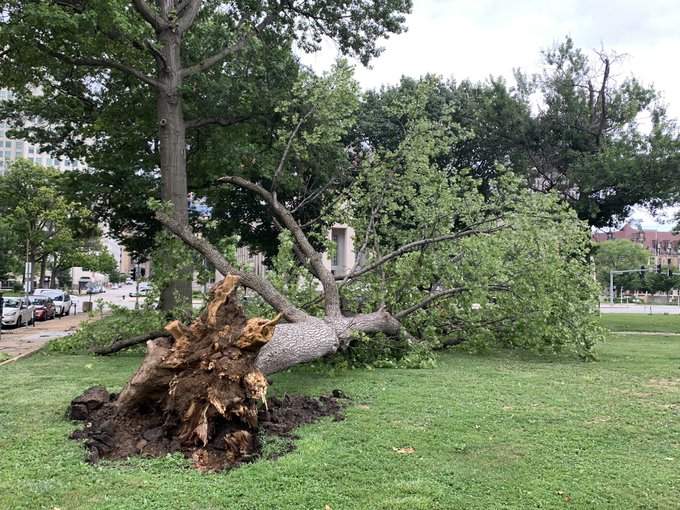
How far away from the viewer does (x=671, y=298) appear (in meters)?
72.8

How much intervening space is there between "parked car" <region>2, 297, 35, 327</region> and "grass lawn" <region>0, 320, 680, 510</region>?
596 inches

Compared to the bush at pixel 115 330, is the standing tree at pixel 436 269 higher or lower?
higher

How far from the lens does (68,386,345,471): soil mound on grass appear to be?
4340 millimetres

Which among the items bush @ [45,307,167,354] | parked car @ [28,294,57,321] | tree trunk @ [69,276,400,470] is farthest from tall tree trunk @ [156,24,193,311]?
parked car @ [28,294,57,321]

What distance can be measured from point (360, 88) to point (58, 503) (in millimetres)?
8597

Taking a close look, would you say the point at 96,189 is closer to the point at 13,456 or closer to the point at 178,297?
the point at 178,297

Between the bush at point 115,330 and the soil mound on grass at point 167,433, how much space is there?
4.60m

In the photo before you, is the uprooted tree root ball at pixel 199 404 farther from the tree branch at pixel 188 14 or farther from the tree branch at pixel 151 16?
the tree branch at pixel 188 14

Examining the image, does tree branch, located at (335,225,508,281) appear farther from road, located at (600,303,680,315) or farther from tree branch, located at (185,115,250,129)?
road, located at (600,303,680,315)

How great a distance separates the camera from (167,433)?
4.78 meters

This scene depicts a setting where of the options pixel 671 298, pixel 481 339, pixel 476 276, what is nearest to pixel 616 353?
pixel 481 339

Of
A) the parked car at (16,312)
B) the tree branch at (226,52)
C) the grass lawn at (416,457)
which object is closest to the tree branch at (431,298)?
the grass lawn at (416,457)

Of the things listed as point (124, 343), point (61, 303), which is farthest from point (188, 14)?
point (61, 303)

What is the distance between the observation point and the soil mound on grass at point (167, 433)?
14.2 feet
